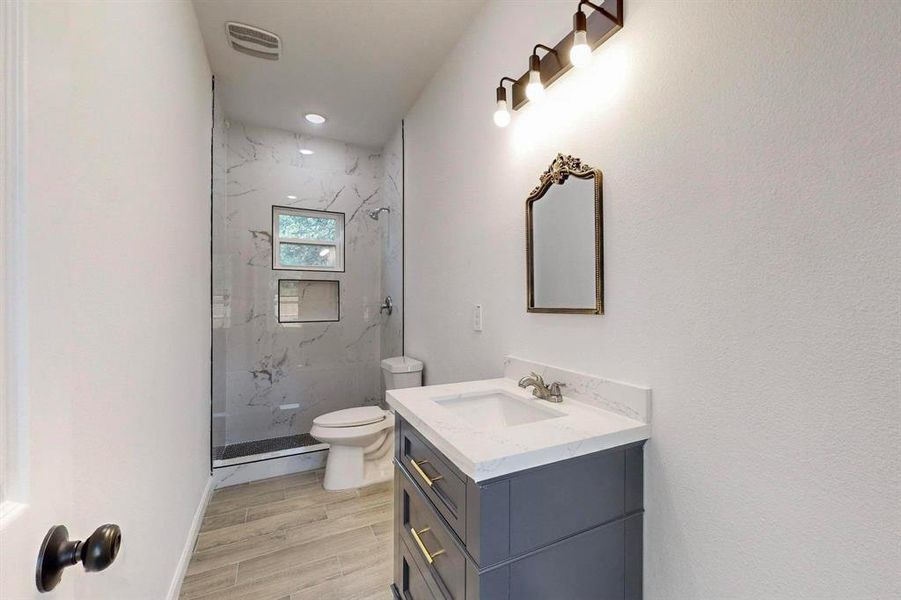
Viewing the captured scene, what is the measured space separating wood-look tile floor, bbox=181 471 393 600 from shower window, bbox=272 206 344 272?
5.72 feet

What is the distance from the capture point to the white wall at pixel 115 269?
0.44 metres

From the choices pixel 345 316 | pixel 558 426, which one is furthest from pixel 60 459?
pixel 345 316

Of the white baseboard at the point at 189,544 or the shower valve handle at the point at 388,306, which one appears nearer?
the white baseboard at the point at 189,544

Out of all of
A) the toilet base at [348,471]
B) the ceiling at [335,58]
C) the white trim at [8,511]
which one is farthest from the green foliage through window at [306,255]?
the white trim at [8,511]

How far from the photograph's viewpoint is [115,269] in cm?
98

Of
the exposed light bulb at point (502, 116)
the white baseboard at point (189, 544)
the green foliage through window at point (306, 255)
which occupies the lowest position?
the white baseboard at point (189, 544)

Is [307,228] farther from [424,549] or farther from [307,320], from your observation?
[424,549]

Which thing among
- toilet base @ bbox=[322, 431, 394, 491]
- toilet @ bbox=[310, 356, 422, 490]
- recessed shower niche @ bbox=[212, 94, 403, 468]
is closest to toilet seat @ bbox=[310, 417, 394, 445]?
toilet @ bbox=[310, 356, 422, 490]

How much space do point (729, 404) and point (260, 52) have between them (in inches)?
107

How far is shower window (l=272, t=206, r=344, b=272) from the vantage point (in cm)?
319

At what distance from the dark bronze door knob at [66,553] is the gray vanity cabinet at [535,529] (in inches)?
25.2

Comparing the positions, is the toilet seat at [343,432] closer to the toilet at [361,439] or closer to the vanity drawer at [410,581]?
the toilet at [361,439]

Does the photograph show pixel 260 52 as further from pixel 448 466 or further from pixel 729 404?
pixel 729 404

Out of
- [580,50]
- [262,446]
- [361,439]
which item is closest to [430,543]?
[361,439]
